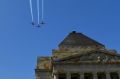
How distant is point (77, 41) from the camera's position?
1896 inches

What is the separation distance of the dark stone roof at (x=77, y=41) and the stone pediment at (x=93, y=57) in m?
8.05

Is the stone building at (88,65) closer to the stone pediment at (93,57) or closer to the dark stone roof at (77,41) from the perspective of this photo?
the stone pediment at (93,57)

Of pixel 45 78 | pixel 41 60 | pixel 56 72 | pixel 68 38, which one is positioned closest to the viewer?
pixel 56 72

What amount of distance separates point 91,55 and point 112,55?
2.57 metres

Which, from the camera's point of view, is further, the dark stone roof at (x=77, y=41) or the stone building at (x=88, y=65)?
the dark stone roof at (x=77, y=41)

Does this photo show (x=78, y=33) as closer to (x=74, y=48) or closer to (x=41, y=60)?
(x=74, y=48)

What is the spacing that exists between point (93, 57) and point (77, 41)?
9305mm

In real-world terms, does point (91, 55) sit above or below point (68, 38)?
below

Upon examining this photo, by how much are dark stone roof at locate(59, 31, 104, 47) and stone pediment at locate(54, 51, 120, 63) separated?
8.05 m

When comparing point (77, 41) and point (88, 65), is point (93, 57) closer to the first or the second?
point (88, 65)

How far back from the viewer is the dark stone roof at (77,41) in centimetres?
4738

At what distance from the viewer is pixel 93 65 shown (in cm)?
3884

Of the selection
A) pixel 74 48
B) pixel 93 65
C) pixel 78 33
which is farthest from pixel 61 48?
pixel 93 65

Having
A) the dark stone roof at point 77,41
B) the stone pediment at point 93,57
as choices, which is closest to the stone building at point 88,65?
the stone pediment at point 93,57
